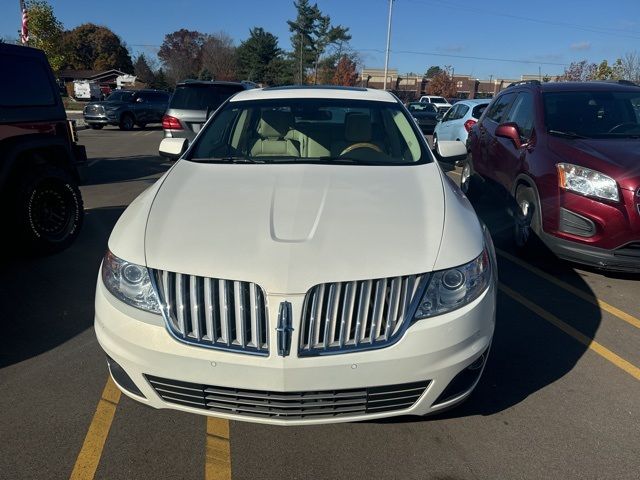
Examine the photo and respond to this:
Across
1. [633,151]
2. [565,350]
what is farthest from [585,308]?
[633,151]

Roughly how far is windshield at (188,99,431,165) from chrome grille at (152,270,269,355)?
1.49 metres

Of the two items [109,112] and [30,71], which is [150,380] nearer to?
[30,71]

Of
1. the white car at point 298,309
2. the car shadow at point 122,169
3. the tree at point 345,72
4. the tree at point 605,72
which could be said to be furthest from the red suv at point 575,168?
the tree at point 345,72

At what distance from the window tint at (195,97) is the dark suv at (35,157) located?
467cm

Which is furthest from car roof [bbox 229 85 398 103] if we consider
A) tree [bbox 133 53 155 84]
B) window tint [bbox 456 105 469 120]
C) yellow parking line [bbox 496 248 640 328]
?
tree [bbox 133 53 155 84]

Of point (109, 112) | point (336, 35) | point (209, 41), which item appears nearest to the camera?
point (109, 112)

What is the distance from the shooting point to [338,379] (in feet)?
6.79

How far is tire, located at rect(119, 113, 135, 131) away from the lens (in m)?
20.9

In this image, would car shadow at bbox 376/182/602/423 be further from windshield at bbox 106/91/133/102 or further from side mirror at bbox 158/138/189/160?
windshield at bbox 106/91/133/102

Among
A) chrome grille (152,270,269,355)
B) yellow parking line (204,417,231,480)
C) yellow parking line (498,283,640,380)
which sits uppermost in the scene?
chrome grille (152,270,269,355)

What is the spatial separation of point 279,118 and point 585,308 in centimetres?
294

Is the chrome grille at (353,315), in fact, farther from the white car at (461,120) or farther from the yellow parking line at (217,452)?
the white car at (461,120)

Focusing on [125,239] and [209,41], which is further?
[209,41]

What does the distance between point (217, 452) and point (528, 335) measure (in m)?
2.33
